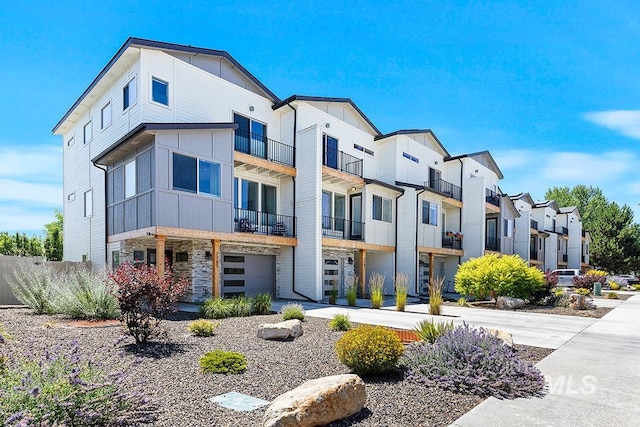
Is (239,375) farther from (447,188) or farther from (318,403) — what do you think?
(447,188)

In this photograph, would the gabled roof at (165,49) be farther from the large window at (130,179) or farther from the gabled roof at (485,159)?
the gabled roof at (485,159)

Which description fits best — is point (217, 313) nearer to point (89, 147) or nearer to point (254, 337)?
point (254, 337)

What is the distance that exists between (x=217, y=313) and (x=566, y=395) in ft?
29.8

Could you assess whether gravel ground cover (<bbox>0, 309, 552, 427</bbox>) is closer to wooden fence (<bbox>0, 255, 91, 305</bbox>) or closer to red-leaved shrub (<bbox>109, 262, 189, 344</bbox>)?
red-leaved shrub (<bbox>109, 262, 189, 344</bbox>)

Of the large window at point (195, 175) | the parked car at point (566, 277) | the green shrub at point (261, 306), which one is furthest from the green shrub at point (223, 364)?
the parked car at point (566, 277)

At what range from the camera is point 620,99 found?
15.4 metres

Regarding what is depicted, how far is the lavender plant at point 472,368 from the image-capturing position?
520 cm

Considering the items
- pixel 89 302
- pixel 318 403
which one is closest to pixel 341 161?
pixel 89 302

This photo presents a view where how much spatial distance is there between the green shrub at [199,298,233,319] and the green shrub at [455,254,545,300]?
1089cm

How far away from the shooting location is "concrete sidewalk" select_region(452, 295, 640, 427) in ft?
14.1

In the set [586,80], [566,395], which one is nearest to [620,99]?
[586,80]

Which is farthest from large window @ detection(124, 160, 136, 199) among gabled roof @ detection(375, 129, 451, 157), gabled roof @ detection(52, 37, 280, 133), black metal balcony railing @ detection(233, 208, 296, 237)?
gabled roof @ detection(375, 129, 451, 157)

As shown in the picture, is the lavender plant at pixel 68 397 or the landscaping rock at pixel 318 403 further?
the landscaping rock at pixel 318 403

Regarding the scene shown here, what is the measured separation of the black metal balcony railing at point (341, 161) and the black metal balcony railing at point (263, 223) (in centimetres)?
372
